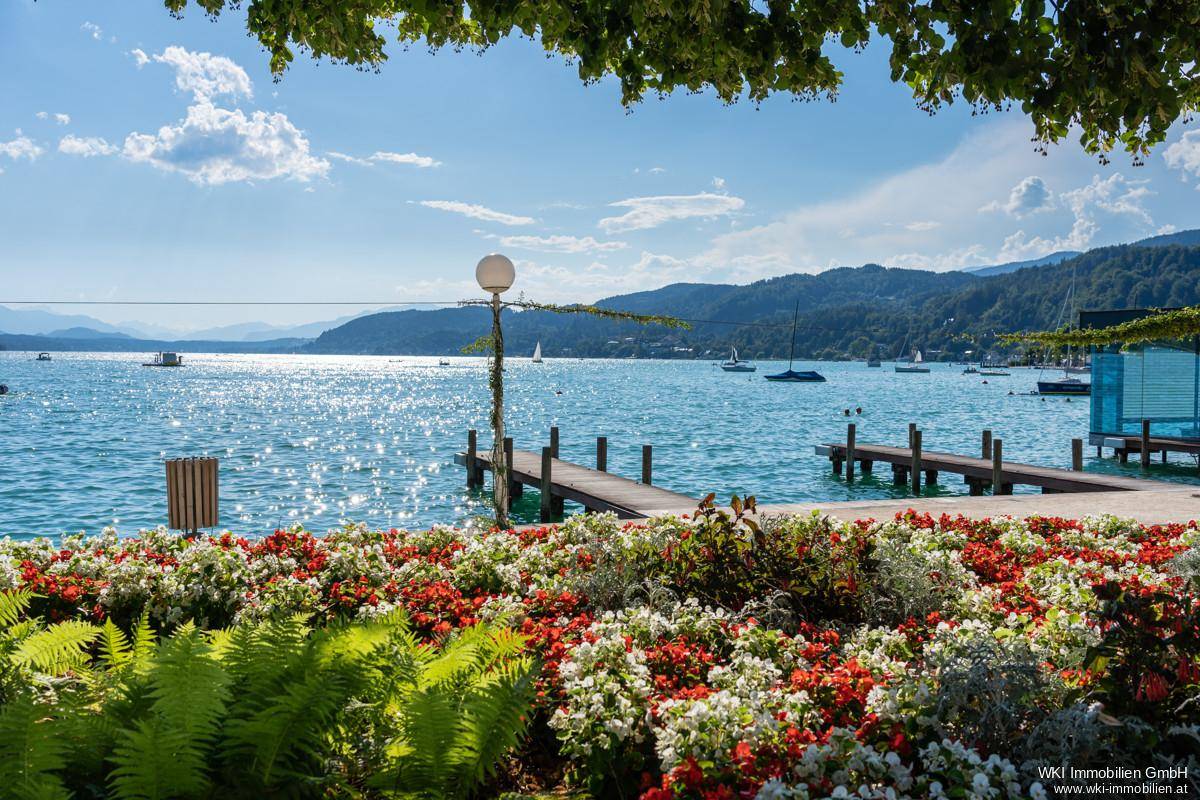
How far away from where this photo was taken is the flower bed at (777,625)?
285 cm

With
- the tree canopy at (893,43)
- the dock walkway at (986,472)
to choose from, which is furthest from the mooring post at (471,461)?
the tree canopy at (893,43)

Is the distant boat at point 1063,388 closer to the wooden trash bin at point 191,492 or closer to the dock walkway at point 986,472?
the dock walkway at point 986,472

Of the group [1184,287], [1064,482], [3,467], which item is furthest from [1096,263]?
[3,467]

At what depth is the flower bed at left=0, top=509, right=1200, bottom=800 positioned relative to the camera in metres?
2.85

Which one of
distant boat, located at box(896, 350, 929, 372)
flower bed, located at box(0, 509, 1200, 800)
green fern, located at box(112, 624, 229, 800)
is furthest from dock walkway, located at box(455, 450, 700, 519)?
distant boat, located at box(896, 350, 929, 372)

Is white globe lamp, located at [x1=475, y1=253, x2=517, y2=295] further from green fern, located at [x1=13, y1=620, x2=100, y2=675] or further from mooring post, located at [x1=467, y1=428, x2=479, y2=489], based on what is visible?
mooring post, located at [x1=467, y1=428, x2=479, y2=489]

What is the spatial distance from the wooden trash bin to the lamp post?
11.0ft

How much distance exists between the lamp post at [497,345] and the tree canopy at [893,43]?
3823 mm

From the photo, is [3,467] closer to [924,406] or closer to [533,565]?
[533,565]

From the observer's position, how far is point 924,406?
7444 centimetres

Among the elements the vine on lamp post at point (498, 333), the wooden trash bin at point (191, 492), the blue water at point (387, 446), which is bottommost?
the blue water at point (387, 446)

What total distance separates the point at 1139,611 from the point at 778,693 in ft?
4.99

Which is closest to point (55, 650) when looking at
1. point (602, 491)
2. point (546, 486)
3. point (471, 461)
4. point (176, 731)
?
point (176, 731)

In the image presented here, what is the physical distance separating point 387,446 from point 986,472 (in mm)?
26424
